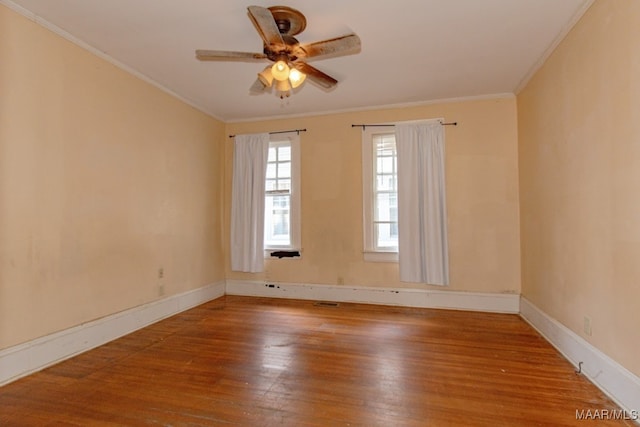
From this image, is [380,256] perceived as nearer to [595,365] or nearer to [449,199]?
[449,199]

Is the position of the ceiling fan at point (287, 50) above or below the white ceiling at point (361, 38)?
below

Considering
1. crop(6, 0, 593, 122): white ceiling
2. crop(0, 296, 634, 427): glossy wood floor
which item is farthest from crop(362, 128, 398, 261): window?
crop(0, 296, 634, 427): glossy wood floor

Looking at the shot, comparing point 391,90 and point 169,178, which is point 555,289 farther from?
point 169,178

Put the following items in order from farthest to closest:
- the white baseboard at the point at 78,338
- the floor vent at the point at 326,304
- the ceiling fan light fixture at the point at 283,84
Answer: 1. the floor vent at the point at 326,304
2. the ceiling fan light fixture at the point at 283,84
3. the white baseboard at the point at 78,338

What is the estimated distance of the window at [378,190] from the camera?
455 centimetres

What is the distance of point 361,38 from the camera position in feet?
9.45

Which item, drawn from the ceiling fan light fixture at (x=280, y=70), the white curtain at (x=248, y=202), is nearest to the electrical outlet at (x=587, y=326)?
the ceiling fan light fixture at (x=280, y=70)

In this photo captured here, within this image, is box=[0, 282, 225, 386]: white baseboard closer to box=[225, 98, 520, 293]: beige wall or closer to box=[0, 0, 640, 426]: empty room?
box=[0, 0, 640, 426]: empty room

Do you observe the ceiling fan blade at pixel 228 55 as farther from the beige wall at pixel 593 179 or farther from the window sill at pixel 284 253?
the window sill at pixel 284 253

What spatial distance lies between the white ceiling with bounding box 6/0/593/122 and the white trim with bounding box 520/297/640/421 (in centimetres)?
250

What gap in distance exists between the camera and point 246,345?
10.1ft

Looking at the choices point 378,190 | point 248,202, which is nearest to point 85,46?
point 248,202

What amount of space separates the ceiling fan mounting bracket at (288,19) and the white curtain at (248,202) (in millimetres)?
2413

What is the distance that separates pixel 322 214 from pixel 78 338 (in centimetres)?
306
